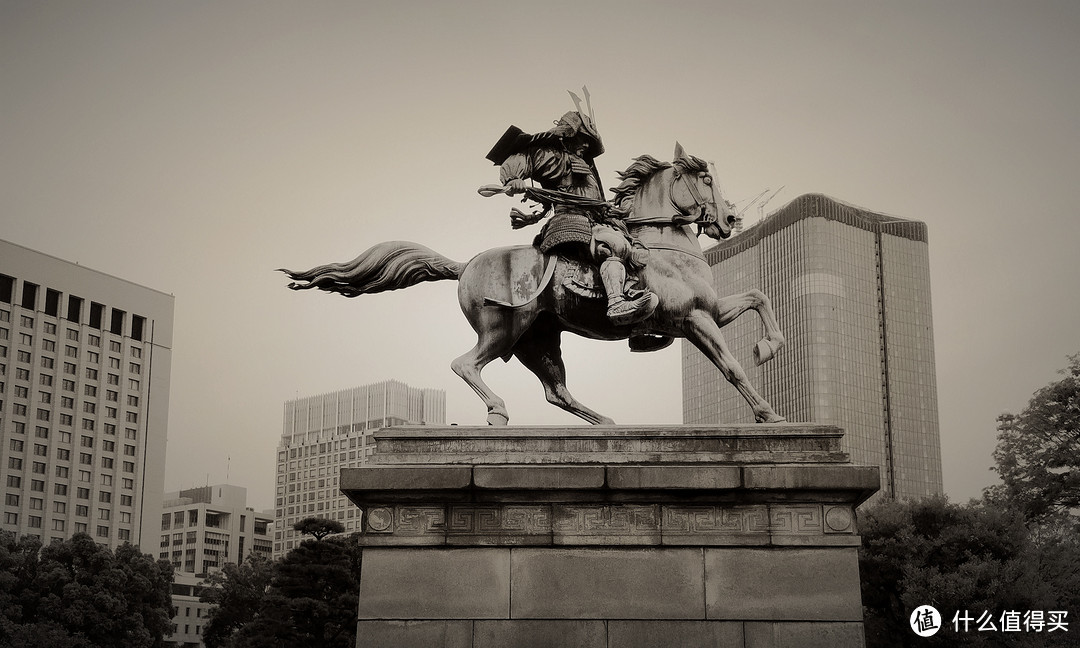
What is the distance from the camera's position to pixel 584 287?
41.8 ft

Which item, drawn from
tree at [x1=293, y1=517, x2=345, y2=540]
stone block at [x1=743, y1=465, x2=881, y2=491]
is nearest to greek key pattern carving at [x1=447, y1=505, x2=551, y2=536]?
stone block at [x1=743, y1=465, x2=881, y2=491]

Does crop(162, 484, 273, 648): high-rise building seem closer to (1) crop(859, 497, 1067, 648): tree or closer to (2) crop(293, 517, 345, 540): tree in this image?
(2) crop(293, 517, 345, 540): tree

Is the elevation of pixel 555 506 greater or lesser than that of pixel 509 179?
lesser

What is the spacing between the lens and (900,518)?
3572 cm

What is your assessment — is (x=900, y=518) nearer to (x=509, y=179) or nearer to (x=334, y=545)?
(x=334, y=545)

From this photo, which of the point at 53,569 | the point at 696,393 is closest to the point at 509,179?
the point at 53,569

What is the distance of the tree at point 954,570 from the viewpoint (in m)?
30.3

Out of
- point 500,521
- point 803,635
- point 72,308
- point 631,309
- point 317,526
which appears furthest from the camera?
point 72,308

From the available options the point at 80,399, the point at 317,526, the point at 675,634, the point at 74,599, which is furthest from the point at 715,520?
the point at 80,399

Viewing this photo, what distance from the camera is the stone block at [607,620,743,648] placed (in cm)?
1089

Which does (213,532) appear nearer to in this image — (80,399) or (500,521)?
(80,399)

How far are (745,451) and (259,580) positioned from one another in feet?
195

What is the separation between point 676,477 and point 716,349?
200 cm

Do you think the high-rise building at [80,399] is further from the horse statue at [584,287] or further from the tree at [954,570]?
the horse statue at [584,287]
